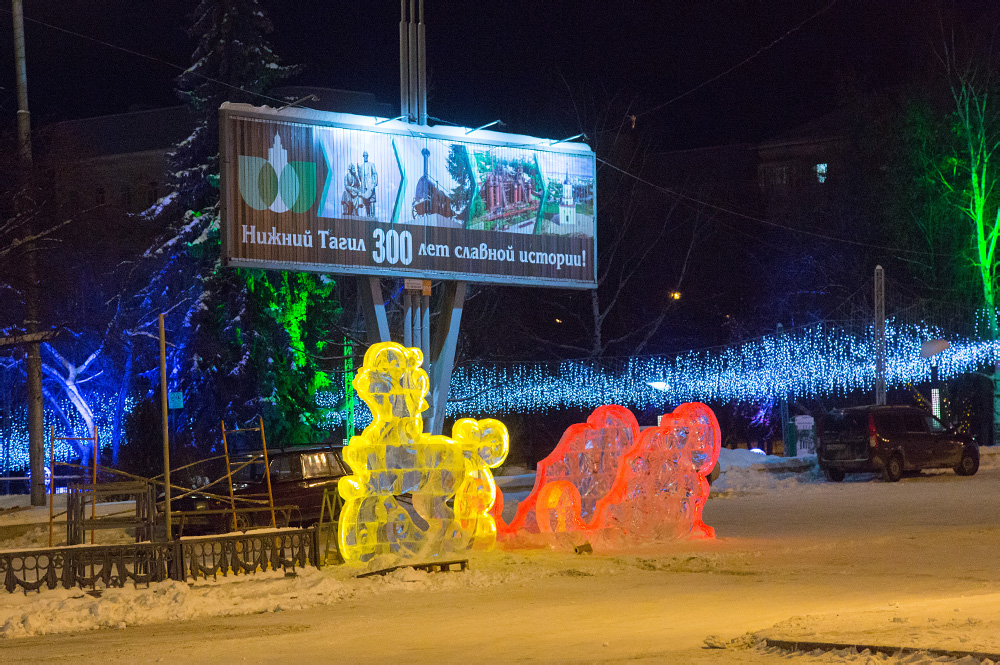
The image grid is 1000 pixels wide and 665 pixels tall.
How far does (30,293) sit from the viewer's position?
853 inches

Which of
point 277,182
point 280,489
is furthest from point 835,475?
point 277,182

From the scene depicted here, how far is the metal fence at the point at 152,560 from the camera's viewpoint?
1168 cm

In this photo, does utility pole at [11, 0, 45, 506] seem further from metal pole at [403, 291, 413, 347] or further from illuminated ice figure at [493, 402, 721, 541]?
illuminated ice figure at [493, 402, 721, 541]

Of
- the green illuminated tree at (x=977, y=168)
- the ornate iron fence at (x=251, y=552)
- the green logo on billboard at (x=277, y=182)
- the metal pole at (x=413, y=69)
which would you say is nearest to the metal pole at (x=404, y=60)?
the metal pole at (x=413, y=69)

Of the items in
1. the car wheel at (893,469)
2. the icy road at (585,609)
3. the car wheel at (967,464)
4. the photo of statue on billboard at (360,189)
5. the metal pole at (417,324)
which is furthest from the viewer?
the car wheel at (967,464)

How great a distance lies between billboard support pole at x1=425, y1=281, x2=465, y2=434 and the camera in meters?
20.0

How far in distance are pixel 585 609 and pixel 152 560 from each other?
4.94m

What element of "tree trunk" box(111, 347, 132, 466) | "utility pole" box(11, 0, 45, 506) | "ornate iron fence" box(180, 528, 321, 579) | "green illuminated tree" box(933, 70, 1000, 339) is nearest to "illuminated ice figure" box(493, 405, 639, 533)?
"ornate iron fence" box(180, 528, 321, 579)

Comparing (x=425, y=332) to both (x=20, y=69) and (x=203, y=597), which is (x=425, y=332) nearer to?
(x=203, y=597)

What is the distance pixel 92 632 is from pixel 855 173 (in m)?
37.5

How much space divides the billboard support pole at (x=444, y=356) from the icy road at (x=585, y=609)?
18.0 feet

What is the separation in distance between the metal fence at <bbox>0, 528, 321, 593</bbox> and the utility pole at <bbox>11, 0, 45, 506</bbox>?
10072 mm

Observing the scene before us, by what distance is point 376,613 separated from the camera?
10.6 m

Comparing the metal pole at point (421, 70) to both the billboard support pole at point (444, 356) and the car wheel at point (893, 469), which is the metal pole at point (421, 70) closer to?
the billboard support pole at point (444, 356)
